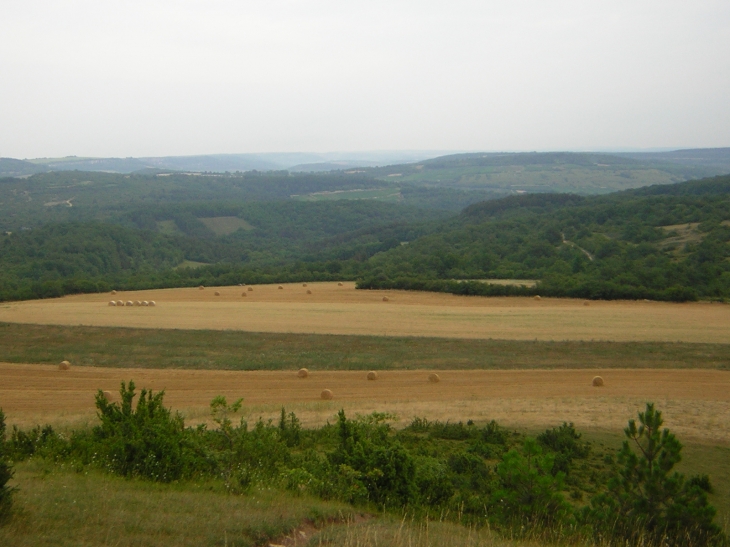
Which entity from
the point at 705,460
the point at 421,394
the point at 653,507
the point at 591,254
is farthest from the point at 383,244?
the point at 653,507

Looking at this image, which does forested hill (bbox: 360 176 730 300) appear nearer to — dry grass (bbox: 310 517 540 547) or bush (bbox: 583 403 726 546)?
bush (bbox: 583 403 726 546)

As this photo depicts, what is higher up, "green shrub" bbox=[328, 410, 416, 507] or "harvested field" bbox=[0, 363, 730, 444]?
"green shrub" bbox=[328, 410, 416, 507]

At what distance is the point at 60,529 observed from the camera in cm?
628

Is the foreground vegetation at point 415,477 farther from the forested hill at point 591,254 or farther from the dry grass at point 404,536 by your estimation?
the forested hill at point 591,254

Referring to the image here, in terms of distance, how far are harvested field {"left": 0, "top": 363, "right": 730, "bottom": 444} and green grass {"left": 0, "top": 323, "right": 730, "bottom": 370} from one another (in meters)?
1.02

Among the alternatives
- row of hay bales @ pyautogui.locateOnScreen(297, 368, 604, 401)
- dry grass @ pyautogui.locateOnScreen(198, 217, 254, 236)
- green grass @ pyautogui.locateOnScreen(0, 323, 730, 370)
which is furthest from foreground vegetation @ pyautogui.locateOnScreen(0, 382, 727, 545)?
dry grass @ pyautogui.locateOnScreen(198, 217, 254, 236)

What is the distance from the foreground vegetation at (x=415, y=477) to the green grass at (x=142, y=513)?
0.56 feet

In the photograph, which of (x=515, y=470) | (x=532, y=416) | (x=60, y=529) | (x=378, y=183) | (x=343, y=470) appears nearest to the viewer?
(x=60, y=529)

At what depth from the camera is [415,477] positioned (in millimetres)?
9211

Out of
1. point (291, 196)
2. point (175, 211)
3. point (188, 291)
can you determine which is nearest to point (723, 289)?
point (188, 291)

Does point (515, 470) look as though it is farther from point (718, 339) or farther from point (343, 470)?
point (718, 339)

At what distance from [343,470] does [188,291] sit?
38.7m

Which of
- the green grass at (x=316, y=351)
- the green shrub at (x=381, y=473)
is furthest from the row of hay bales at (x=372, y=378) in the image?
the green shrub at (x=381, y=473)

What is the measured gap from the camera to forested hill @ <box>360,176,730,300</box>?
4038cm
